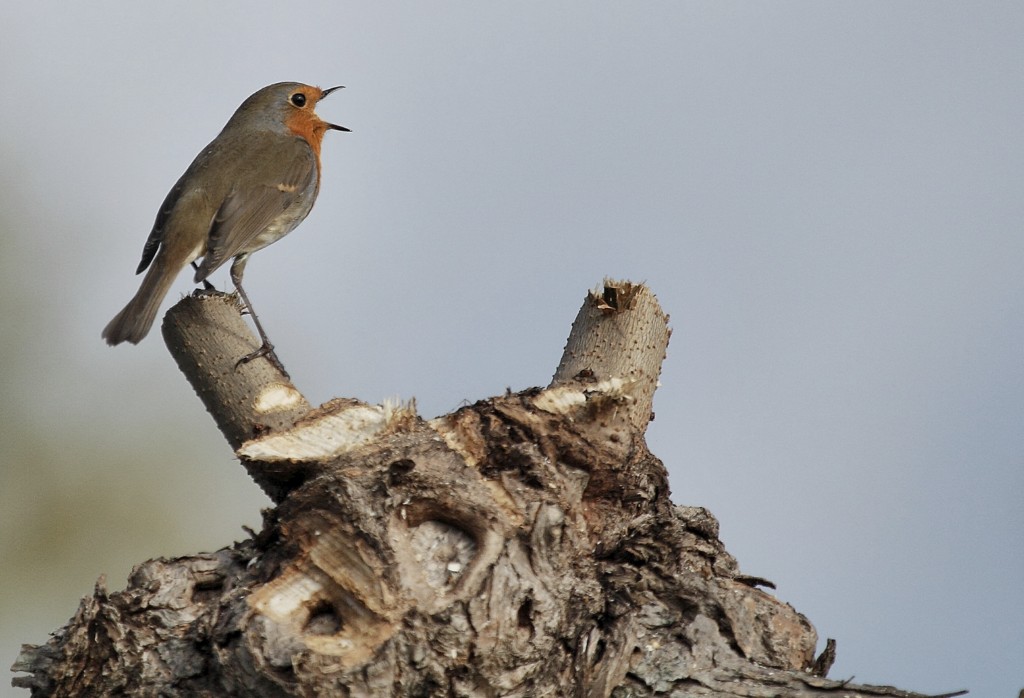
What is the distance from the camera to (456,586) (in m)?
2.95

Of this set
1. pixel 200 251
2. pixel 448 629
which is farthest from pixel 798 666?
pixel 200 251

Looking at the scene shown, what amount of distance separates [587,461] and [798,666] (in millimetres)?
862

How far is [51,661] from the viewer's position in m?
3.08

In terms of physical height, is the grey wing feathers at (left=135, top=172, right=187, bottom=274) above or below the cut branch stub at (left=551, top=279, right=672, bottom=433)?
above

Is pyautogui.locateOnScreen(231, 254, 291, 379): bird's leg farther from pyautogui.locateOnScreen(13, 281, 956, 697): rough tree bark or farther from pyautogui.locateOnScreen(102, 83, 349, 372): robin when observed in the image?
pyautogui.locateOnScreen(13, 281, 956, 697): rough tree bark

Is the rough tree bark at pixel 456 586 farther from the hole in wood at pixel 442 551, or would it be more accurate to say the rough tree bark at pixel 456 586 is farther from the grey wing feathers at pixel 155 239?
the grey wing feathers at pixel 155 239

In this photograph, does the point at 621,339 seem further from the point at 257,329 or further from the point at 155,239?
the point at 155,239

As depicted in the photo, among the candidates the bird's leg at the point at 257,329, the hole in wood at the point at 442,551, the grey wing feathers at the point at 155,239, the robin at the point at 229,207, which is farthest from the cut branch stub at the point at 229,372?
the grey wing feathers at the point at 155,239

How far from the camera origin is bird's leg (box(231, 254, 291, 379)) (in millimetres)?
3967

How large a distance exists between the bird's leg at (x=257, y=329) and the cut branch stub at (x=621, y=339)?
1.01m

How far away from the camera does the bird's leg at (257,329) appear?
3967 mm

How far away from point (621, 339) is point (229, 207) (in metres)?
2.48

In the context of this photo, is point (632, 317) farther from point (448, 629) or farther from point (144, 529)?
point (144, 529)

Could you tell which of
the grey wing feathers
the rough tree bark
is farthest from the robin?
the rough tree bark
